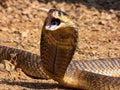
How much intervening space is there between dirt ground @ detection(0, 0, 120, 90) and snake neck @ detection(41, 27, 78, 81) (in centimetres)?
48

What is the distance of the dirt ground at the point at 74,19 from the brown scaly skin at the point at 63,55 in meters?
0.29

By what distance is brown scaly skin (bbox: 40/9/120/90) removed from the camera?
4863 millimetres

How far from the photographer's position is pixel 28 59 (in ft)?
23.8

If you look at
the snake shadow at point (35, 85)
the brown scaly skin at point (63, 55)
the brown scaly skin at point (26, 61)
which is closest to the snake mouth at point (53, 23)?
the brown scaly skin at point (63, 55)

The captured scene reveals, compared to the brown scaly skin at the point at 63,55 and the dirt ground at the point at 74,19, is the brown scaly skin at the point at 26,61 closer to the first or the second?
the dirt ground at the point at 74,19

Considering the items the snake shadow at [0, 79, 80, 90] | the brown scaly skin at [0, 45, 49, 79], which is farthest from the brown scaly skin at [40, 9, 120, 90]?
the brown scaly skin at [0, 45, 49, 79]

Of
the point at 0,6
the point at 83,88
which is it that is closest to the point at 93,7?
the point at 0,6

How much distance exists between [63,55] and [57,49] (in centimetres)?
11

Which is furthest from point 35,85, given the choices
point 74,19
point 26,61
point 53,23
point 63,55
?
point 74,19

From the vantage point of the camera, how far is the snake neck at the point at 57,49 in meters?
5.03

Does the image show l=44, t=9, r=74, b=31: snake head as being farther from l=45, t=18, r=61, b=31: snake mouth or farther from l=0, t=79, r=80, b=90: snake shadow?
l=0, t=79, r=80, b=90: snake shadow

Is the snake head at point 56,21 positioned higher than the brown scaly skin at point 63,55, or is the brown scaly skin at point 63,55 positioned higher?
the snake head at point 56,21

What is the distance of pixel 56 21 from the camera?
16.0ft

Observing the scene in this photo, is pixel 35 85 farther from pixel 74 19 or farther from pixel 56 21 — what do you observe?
pixel 74 19
